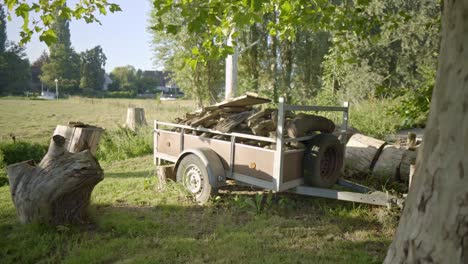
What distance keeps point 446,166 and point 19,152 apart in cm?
1121

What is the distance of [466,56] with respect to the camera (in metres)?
2.00

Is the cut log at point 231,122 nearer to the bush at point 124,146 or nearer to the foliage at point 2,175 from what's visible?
the bush at point 124,146

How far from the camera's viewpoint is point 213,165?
489 cm

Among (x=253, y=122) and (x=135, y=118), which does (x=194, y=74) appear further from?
(x=253, y=122)

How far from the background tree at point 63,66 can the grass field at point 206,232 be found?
4882 cm

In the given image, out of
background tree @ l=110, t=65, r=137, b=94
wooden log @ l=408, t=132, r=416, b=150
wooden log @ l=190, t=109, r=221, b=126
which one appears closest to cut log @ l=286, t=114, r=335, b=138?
wooden log @ l=190, t=109, r=221, b=126

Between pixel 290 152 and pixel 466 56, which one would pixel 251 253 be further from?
pixel 466 56

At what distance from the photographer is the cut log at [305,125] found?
4557mm

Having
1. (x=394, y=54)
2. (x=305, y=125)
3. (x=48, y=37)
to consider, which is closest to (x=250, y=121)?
(x=305, y=125)

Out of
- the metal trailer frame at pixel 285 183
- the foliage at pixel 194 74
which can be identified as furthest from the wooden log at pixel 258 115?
the foliage at pixel 194 74

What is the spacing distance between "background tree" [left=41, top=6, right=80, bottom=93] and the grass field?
48.8 m

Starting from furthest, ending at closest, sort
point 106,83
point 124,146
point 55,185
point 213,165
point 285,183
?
point 106,83 → point 124,146 → point 213,165 → point 285,183 → point 55,185

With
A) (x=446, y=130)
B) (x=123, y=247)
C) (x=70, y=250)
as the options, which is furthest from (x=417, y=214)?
(x=70, y=250)

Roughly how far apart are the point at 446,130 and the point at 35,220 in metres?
4.40
